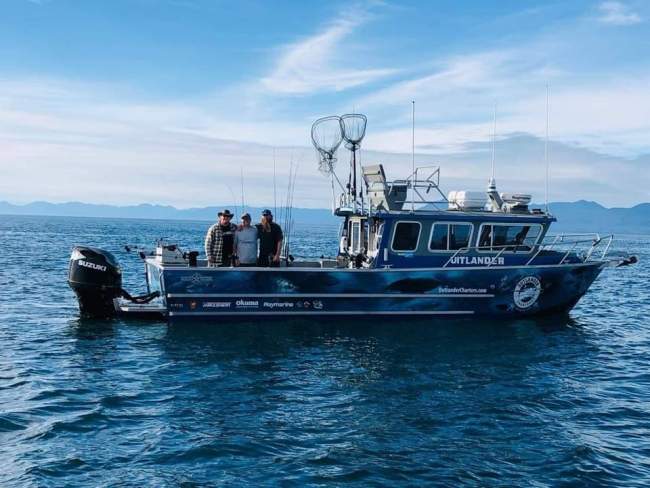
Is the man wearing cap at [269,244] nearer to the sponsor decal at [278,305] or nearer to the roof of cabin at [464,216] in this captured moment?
the sponsor decal at [278,305]

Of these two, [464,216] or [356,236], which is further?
[356,236]

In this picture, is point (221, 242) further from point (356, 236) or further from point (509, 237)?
point (509, 237)

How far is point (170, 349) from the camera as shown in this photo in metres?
13.5

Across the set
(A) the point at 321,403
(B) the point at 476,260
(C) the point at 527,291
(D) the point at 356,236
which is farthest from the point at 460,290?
(A) the point at 321,403

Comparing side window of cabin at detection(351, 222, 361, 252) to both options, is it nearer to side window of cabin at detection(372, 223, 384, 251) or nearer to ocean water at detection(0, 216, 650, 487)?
side window of cabin at detection(372, 223, 384, 251)

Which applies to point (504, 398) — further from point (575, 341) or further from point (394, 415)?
point (575, 341)


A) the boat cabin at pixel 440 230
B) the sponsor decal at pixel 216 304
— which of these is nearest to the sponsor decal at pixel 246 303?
the sponsor decal at pixel 216 304

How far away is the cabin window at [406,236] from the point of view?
16.4 meters

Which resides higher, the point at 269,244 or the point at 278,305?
the point at 269,244

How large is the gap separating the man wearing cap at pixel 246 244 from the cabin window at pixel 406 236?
3672 millimetres

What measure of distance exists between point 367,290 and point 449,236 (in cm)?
272

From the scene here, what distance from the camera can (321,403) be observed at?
1019 centimetres

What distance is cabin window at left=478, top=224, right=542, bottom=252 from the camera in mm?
16875

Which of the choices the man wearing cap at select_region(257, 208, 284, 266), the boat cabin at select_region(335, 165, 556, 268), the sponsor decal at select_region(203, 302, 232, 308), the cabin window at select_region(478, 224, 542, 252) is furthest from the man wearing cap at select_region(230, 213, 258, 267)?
the cabin window at select_region(478, 224, 542, 252)
